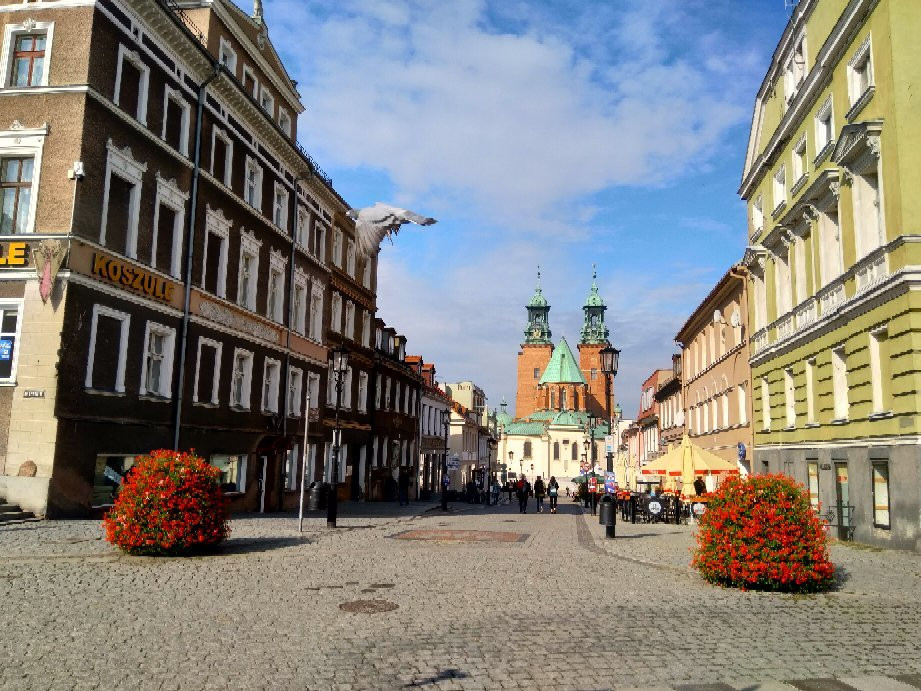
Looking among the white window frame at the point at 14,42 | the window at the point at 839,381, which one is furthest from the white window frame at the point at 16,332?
the window at the point at 839,381

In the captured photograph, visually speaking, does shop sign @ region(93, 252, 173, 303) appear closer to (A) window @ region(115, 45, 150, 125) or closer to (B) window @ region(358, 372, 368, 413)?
(A) window @ region(115, 45, 150, 125)

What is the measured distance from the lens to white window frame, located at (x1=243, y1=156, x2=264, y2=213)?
1093 inches

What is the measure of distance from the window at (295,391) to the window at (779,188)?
66.3 ft

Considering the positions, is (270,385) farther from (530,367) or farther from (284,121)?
(530,367)

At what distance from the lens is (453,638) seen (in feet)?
26.2

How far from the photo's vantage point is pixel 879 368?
18.3 m

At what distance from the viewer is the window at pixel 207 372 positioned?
79.9ft

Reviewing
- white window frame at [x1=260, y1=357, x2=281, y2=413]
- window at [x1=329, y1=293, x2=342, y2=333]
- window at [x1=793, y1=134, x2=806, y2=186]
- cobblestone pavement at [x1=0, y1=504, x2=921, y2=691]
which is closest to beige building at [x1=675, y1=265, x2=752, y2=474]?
window at [x1=793, y1=134, x2=806, y2=186]

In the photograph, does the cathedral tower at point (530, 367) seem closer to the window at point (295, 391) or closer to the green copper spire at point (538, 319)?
the green copper spire at point (538, 319)

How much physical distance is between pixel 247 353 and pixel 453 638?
21407 millimetres

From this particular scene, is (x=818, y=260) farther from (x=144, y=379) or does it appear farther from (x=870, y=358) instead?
(x=144, y=379)

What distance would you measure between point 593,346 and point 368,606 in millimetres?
152305

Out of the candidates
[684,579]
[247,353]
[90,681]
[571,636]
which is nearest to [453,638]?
[571,636]

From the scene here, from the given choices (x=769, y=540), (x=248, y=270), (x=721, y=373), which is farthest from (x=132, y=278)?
(x=721, y=373)
